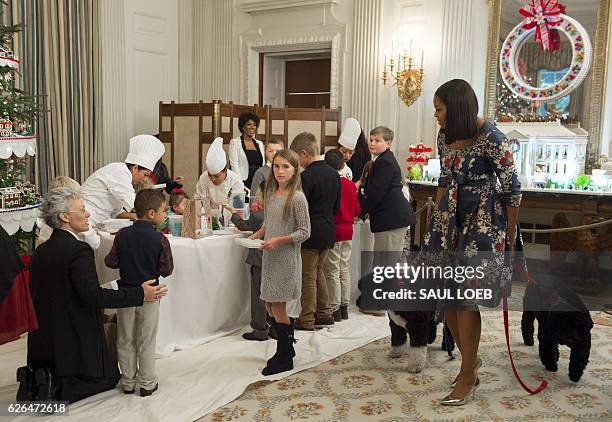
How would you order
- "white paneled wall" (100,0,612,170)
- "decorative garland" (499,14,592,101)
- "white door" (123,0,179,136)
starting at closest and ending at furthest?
1. "decorative garland" (499,14,592,101)
2. "white paneled wall" (100,0,612,170)
3. "white door" (123,0,179,136)

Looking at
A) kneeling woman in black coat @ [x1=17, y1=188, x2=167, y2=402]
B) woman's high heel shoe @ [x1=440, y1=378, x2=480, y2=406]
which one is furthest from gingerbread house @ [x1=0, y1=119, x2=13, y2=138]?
woman's high heel shoe @ [x1=440, y1=378, x2=480, y2=406]

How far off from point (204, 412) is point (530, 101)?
4.98m

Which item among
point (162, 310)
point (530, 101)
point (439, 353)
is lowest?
point (439, 353)

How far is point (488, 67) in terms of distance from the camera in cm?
672

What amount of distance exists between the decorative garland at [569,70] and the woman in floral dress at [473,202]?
3812mm

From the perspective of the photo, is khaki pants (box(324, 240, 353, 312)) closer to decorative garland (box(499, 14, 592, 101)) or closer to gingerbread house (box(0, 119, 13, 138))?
gingerbread house (box(0, 119, 13, 138))

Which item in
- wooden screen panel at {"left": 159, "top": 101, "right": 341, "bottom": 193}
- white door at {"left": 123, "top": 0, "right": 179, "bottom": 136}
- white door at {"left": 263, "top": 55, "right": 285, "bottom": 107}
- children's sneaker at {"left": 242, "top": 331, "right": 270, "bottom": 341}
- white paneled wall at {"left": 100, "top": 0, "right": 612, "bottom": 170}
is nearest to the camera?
children's sneaker at {"left": 242, "top": 331, "right": 270, "bottom": 341}

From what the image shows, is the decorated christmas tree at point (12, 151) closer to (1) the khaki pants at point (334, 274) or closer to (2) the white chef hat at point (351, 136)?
(1) the khaki pants at point (334, 274)

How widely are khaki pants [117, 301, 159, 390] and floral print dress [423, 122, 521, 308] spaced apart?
1599 millimetres

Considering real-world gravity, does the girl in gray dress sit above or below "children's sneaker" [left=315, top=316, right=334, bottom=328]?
above

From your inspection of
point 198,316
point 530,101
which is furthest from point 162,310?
point 530,101

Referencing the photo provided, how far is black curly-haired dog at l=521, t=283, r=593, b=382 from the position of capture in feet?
11.3

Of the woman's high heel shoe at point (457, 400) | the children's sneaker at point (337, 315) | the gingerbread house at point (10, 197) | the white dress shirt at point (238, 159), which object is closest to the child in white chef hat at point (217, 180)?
the white dress shirt at point (238, 159)

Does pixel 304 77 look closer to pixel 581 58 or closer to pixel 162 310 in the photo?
pixel 581 58
